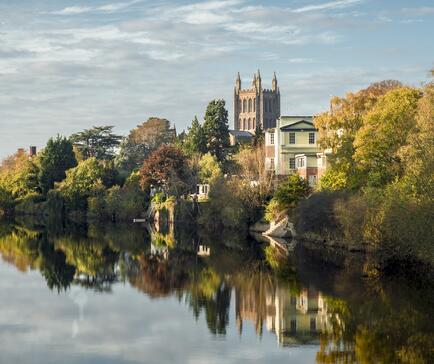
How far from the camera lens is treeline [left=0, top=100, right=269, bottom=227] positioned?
9206 centimetres

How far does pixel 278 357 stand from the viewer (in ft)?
94.8

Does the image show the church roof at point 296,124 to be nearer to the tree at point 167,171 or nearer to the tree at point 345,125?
the tree at point 167,171

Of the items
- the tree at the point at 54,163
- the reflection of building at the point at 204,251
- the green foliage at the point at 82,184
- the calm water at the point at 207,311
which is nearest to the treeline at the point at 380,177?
the calm water at the point at 207,311

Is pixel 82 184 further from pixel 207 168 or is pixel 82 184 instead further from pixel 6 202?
pixel 6 202

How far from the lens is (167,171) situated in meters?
102

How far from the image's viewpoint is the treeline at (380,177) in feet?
145

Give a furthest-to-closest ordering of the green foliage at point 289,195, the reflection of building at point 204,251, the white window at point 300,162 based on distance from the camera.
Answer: the white window at point 300,162 < the green foliage at point 289,195 < the reflection of building at point 204,251

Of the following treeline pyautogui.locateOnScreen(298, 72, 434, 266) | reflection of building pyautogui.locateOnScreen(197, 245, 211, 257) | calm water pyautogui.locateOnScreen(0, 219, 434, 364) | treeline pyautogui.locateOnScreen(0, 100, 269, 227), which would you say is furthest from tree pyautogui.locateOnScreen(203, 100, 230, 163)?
calm water pyautogui.locateOnScreen(0, 219, 434, 364)

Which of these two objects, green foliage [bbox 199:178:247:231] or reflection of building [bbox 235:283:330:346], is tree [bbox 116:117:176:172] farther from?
reflection of building [bbox 235:283:330:346]

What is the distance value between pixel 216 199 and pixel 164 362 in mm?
60317

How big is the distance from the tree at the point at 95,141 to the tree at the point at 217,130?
129 feet

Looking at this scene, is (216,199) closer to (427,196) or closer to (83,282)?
(83,282)

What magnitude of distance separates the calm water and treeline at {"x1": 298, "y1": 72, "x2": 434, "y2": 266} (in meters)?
3.00

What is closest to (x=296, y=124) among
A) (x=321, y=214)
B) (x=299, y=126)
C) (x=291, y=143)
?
(x=299, y=126)
